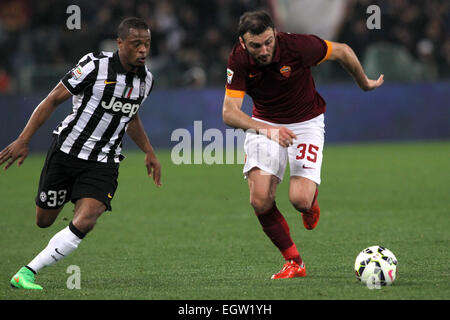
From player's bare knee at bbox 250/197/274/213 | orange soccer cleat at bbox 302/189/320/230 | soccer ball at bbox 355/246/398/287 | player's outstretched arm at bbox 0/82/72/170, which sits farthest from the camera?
orange soccer cleat at bbox 302/189/320/230

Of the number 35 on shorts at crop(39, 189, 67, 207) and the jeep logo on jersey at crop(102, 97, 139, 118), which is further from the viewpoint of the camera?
the number 35 on shorts at crop(39, 189, 67, 207)

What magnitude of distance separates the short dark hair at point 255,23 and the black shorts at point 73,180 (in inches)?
57.9

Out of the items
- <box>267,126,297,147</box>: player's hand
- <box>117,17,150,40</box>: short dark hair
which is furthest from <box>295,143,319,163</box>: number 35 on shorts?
<box>117,17,150,40</box>: short dark hair

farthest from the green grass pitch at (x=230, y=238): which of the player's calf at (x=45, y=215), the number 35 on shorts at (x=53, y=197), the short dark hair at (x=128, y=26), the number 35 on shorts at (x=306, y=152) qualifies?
the short dark hair at (x=128, y=26)

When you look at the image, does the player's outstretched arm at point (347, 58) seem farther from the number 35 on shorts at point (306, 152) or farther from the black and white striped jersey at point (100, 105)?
the black and white striped jersey at point (100, 105)

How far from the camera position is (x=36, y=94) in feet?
57.6

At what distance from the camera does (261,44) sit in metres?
6.16

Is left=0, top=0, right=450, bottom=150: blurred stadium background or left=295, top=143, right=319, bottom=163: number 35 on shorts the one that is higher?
left=0, top=0, right=450, bottom=150: blurred stadium background

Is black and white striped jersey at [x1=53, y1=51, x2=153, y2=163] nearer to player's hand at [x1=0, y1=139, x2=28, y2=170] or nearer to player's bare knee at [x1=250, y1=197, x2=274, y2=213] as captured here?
player's hand at [x1=0, y1=139, x2=28, y2=170]

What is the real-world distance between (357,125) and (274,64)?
43.0 ft

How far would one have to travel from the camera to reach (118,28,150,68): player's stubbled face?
5996mm

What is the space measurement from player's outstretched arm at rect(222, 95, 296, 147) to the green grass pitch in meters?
1.09

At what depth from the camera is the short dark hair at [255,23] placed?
611cm

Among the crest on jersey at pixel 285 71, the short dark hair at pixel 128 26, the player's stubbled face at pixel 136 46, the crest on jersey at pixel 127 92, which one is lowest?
the crest on jersey at pixel 127 92
